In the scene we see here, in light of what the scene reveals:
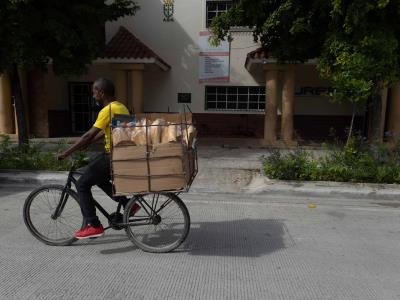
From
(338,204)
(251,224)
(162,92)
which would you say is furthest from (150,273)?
(162,92)

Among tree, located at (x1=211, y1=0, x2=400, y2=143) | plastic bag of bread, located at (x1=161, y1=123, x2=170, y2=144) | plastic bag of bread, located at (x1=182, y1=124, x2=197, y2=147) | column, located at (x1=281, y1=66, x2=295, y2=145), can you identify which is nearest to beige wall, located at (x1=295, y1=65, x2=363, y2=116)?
column, located at (x1=281, y1=66, x2=295, y2=145)

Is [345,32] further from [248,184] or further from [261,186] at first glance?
[248,184]

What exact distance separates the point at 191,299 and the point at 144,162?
1.38 metres

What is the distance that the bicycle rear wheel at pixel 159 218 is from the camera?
4.14 m

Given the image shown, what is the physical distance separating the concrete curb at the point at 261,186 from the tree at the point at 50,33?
2.64 m

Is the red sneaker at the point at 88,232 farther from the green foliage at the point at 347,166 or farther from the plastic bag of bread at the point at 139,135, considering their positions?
the green foliage at the point at 347,166

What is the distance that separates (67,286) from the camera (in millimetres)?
3418

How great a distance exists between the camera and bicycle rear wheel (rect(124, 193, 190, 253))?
13.6 ft

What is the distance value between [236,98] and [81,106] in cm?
651

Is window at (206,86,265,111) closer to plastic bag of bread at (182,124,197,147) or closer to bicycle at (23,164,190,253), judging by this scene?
bicycle at (23,164,190,253)

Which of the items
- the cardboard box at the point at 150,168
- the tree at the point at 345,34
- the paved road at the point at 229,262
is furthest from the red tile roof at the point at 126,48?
the cardboard box at the point at 150,168

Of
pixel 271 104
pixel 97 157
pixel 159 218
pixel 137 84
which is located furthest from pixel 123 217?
pixel 137 84

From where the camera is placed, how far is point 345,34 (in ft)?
23.8

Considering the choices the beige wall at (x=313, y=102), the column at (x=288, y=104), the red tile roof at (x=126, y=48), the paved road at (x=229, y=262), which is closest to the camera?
the paved road at (x=229, y=262)
